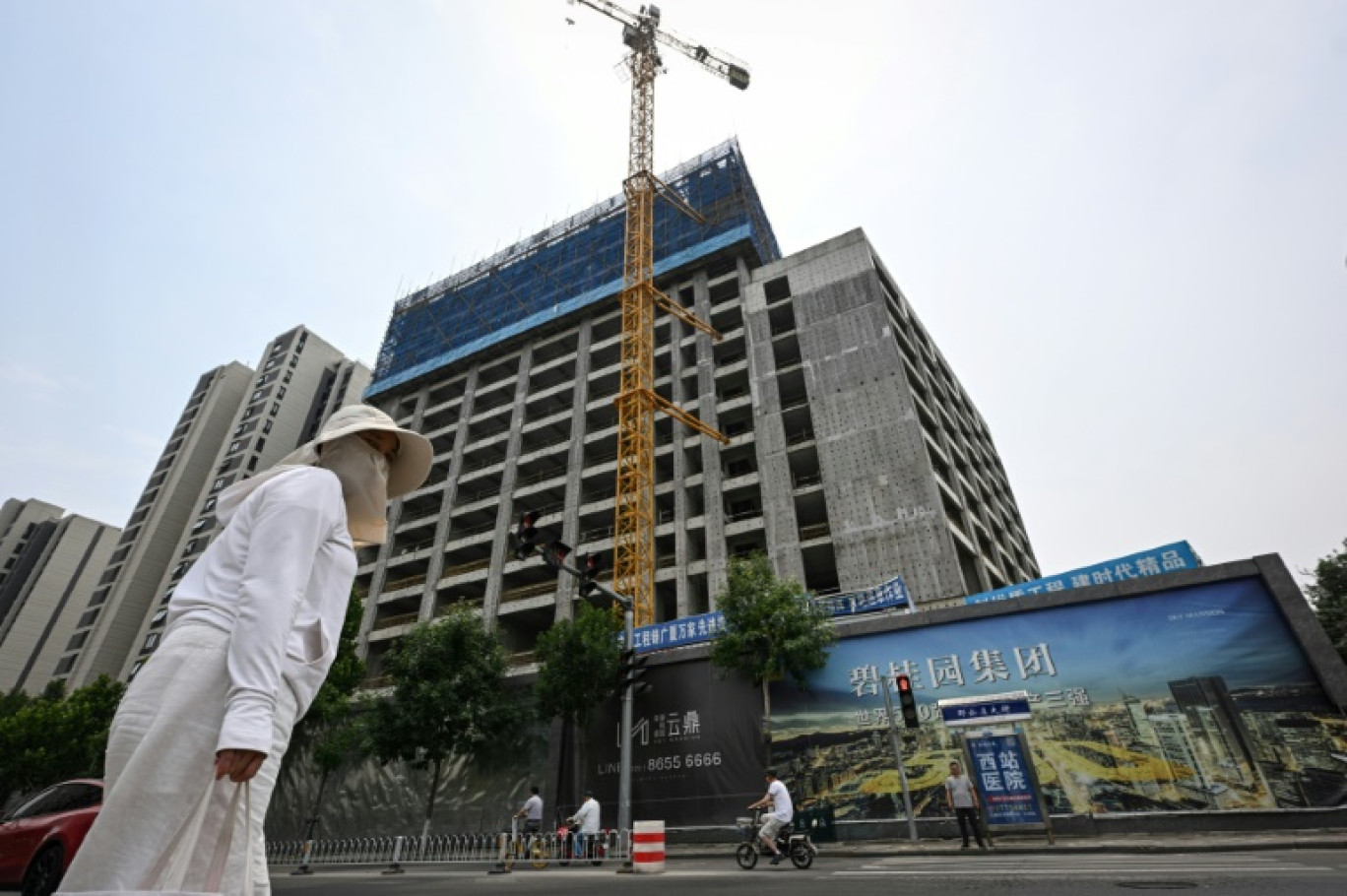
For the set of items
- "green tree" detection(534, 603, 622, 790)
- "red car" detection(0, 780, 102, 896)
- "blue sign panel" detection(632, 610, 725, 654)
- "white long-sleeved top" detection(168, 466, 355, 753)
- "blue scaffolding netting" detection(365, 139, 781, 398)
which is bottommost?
"red car" detection(0, 780, 102, 896)

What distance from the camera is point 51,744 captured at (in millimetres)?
29047

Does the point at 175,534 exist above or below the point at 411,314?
below

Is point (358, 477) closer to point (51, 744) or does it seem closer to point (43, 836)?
point (43, 836)

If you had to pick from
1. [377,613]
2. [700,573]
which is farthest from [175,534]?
[700,573]

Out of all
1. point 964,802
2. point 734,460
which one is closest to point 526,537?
point 964,802

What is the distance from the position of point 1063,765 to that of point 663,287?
1388 inches

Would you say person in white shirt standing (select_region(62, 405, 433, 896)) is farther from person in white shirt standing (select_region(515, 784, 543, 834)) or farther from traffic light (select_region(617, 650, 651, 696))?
person in white shirt standing (select_region(515, 784, 543, 834))

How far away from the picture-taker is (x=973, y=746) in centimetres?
1185

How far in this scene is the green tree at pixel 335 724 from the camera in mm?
21422

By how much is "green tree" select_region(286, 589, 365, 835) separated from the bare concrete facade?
9.90 meters

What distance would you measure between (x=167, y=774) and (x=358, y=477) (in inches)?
48.8

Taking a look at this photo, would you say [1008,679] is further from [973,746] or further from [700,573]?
[700,573]

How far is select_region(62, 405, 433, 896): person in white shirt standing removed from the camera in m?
1.70

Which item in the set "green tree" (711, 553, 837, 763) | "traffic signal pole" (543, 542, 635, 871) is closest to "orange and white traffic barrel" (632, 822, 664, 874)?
"traffic signal pole" (543, 542, 635, 871)
